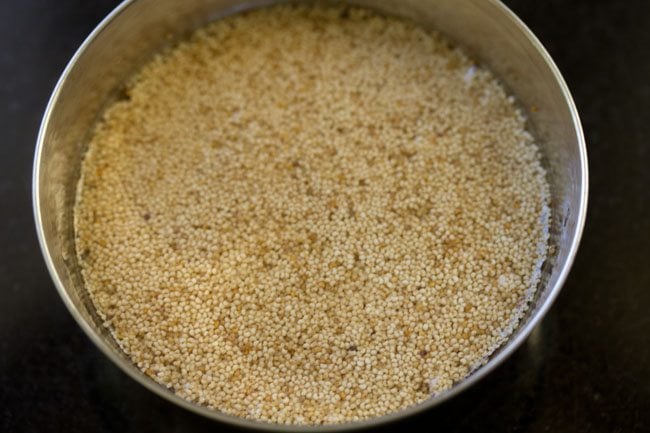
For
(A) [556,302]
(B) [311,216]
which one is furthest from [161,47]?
(A) [556,302]

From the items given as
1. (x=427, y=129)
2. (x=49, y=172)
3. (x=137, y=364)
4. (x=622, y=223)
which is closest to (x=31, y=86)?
(x=49, y=172)

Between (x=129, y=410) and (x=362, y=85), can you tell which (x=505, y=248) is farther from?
(x=129, y=410)
